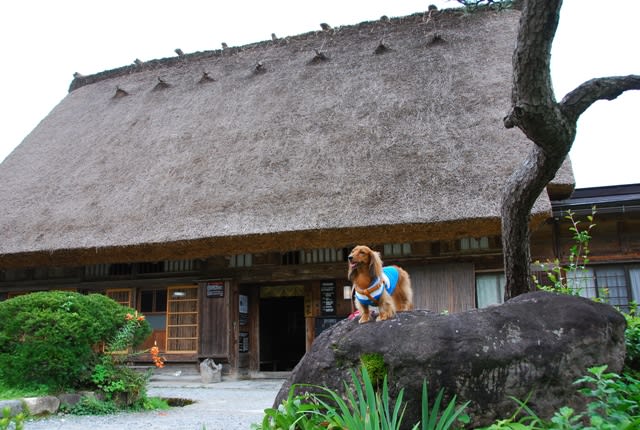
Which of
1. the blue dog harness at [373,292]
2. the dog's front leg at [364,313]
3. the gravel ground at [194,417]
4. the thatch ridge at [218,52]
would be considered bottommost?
the gravel ground at [194,417]

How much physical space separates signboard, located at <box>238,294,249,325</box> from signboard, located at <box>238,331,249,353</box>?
23cm

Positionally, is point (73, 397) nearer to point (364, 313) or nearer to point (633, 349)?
point (364, 313)

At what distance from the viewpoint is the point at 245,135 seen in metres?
11.8

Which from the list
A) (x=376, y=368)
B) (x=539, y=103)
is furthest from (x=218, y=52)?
(x=376, y=368)

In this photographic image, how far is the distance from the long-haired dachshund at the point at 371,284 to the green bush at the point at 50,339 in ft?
12.8

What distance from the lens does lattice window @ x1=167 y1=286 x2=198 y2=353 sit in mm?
11371

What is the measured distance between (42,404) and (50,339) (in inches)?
28.0

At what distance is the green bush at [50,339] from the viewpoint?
615 centimetres

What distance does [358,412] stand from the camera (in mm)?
2857

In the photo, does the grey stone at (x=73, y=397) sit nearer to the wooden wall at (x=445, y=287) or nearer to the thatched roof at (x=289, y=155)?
the thatched roof at (x=289, y=155)

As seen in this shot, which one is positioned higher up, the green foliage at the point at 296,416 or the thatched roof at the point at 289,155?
the thatched roof at the point at 289,155

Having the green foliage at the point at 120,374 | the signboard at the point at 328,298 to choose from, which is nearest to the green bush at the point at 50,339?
the green foliage at the point at 120,374

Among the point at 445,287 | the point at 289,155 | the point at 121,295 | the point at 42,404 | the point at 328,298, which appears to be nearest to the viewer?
the point at 42,404

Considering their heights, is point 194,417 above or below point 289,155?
below
